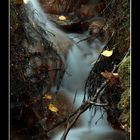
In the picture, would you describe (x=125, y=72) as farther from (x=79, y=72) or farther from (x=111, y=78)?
(x=79, y=72)

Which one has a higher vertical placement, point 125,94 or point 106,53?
point 106,53

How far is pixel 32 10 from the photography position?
1468 mm

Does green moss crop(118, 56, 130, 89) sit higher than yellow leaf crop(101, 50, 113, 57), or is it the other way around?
yellow leaf crop(101, 50, 113, 57)

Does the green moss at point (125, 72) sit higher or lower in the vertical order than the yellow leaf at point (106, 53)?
lower

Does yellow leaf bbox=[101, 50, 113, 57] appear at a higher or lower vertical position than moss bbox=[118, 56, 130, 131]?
higher

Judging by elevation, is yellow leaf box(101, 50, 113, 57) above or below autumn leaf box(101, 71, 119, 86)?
above

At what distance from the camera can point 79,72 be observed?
57.8 inches

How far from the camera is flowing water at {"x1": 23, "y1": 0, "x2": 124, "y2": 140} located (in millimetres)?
1453

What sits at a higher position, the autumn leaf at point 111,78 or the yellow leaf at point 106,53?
the yellow leaf at point 106,53

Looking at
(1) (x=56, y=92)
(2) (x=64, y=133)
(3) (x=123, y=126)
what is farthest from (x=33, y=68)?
(3) (x=123, y=126)

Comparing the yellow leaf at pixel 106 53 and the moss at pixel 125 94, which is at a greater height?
the yellow leaf at pixel 106 53

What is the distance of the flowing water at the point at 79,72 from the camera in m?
1.45

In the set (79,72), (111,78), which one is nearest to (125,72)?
(111,78)
